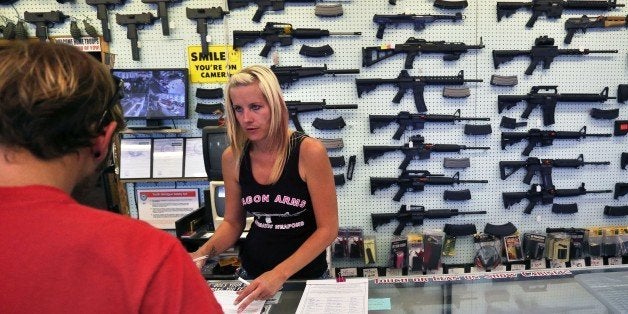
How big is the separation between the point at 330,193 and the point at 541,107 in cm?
319

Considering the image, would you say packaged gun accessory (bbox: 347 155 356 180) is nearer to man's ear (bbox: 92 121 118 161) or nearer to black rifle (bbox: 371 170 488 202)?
black rifle (bbox: 371 170 488 202)

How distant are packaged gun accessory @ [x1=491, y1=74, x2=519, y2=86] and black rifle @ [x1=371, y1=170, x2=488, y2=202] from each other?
996 mm

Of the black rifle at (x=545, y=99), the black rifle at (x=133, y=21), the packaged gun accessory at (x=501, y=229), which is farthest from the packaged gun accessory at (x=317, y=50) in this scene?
the packaged gun accessory at (x=501, y=229)

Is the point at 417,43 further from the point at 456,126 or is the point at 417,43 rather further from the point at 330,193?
the point at 330,193

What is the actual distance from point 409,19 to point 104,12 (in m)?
2.94

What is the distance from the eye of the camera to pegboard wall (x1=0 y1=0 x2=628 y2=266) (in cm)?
390

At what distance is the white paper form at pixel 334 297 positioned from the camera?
4.70 ft

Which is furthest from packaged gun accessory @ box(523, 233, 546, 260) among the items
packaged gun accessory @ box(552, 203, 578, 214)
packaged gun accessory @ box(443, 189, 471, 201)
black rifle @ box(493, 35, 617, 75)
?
black rifle @ box(493, 35, 617, 75)

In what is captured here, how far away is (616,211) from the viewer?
4129 millimetres

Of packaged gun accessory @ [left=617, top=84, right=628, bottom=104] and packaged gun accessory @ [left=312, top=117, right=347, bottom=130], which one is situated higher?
packaged gun accessory @ [left=617, top=84, right=628, bottom=104]

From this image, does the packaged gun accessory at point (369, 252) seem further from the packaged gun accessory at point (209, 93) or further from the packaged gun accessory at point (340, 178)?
the packaged gun accessory at point (209, 93)

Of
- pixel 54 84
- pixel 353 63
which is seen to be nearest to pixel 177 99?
pixel 353 63

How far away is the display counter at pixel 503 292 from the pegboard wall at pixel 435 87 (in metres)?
2.36

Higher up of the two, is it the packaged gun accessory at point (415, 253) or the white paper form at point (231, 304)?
the white paper form at point (231, 304)
